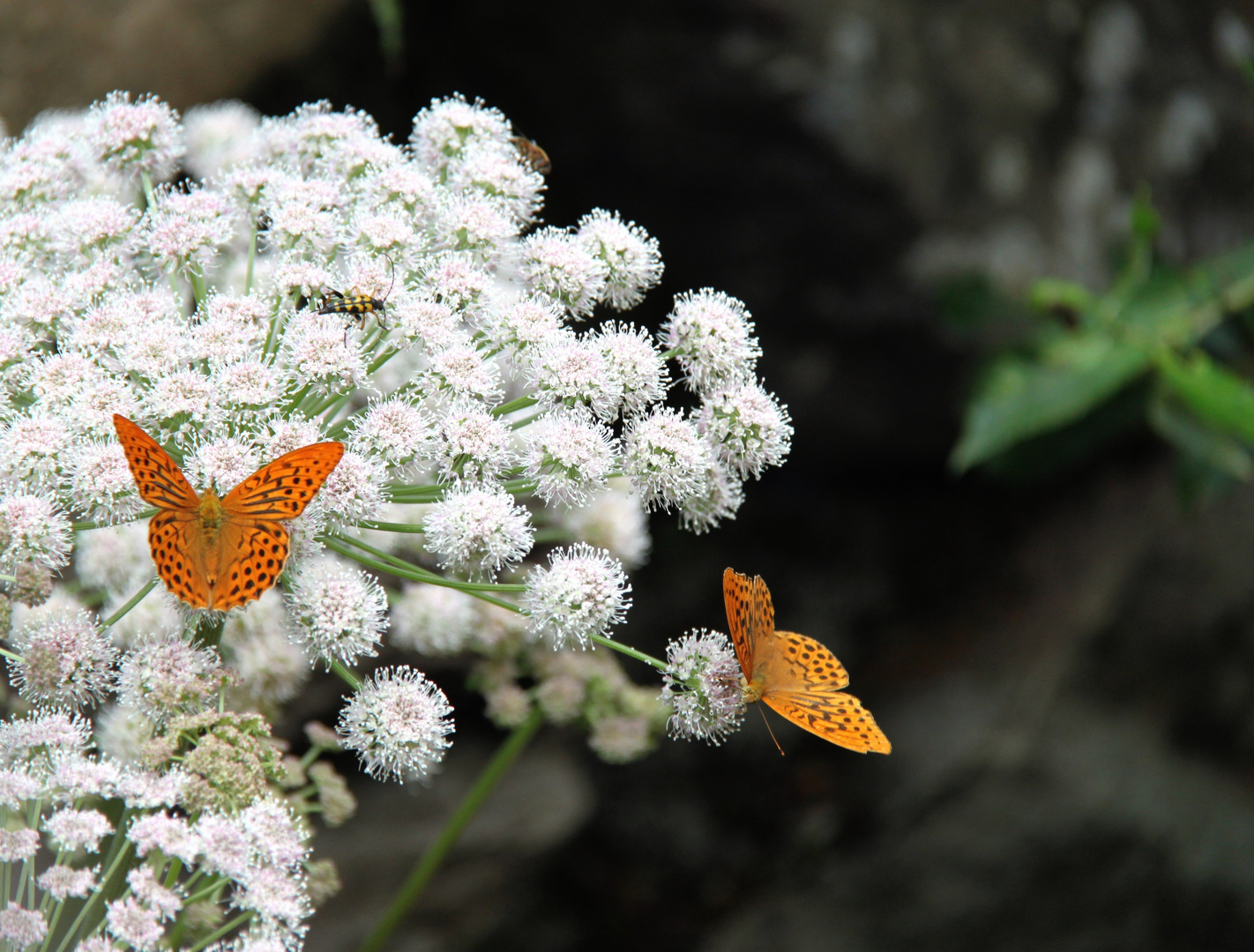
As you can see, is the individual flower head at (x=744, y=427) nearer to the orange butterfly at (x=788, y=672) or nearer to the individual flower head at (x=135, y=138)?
the orange butterfly at (x=788, y=672)

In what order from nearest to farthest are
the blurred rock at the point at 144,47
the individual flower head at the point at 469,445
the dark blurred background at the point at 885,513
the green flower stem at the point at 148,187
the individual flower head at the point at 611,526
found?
the individual flower head at the point at 469,445 → the green flower stem at the point at 148,187 → the individual flower head at the point at 611,526 → the blurred rock at the point at 144,47 → the dark blurred background at the point at 885,513

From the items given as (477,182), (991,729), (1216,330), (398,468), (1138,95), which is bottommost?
(398,468)

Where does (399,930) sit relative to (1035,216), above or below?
below

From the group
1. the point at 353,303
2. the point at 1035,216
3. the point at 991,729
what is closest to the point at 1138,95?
the point at 1035,216

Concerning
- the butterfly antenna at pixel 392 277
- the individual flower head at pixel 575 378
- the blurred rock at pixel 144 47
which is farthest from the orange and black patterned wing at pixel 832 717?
the blurred rock at pixel 144 47

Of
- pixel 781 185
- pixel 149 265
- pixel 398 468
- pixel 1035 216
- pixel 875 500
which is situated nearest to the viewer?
pixel 398 468

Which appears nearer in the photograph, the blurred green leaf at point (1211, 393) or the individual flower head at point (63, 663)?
the individual flower head at point (63, 663)

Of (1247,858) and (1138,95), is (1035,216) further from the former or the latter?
(1247,858)
